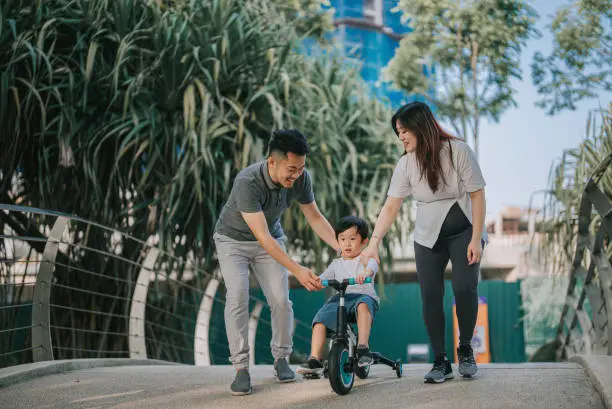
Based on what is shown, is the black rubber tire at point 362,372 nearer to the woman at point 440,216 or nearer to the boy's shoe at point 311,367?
the boy's shoe at point 311,367

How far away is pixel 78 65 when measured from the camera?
7.50 metres

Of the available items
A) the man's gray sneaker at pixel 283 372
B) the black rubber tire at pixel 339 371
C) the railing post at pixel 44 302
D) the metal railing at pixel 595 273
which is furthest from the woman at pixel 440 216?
the railing post at pixel 44 302

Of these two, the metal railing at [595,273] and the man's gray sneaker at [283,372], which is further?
the metal railing at [595,273]

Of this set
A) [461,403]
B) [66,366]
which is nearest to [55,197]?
[66,366]

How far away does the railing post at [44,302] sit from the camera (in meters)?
4.51

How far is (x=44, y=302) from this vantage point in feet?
14.9

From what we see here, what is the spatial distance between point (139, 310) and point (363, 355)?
2.33m

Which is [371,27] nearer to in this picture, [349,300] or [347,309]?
[349,300]

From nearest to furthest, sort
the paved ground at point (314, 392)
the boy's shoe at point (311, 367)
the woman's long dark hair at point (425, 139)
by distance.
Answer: the paved ground at point (314, 392), the woman's long dark hair at point (425, 139), the boy's shoe at point (311, 367)

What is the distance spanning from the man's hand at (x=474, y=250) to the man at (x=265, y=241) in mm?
718

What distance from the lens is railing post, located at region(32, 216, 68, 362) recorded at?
451cm

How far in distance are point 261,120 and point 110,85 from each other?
155 centimetres

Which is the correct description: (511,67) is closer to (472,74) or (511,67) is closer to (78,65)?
(472,74)

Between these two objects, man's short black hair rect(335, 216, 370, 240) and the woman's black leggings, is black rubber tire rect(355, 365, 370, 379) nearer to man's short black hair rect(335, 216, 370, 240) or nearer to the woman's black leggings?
the woman's black leggings
